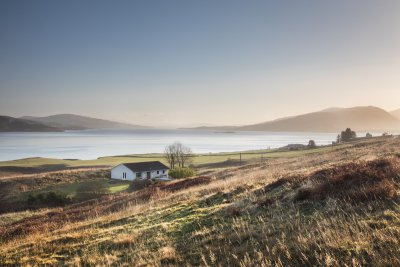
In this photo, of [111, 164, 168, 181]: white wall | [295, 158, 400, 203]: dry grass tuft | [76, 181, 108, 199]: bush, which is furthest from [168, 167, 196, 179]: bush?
[295, 158, 400, 203]: dry grass tuft

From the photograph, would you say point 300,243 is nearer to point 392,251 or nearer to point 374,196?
point 392,251

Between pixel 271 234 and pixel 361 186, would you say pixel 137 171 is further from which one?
pixel 271 234

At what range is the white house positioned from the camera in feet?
254

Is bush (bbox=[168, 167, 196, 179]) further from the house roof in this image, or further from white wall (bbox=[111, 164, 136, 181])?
the house roof

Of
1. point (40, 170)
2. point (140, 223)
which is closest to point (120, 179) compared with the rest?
point (40, 170)

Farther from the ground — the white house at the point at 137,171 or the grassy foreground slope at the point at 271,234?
the grassy foreground slope at the point at 271,234

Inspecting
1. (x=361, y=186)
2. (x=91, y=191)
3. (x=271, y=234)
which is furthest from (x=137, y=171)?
(x=271, y=234)

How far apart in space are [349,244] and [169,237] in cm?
603

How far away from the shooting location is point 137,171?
7762cm

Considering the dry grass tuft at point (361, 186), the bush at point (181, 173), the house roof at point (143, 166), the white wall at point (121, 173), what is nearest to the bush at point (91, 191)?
the bush at point (181, 173)

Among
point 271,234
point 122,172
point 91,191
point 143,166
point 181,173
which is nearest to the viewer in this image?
point 271,234

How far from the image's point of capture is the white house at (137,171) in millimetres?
77500

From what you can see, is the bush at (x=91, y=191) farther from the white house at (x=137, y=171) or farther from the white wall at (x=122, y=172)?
the white wall at (x=122, y=172)

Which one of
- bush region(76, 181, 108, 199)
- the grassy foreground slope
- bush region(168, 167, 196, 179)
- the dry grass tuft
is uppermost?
the dry grass tuft
